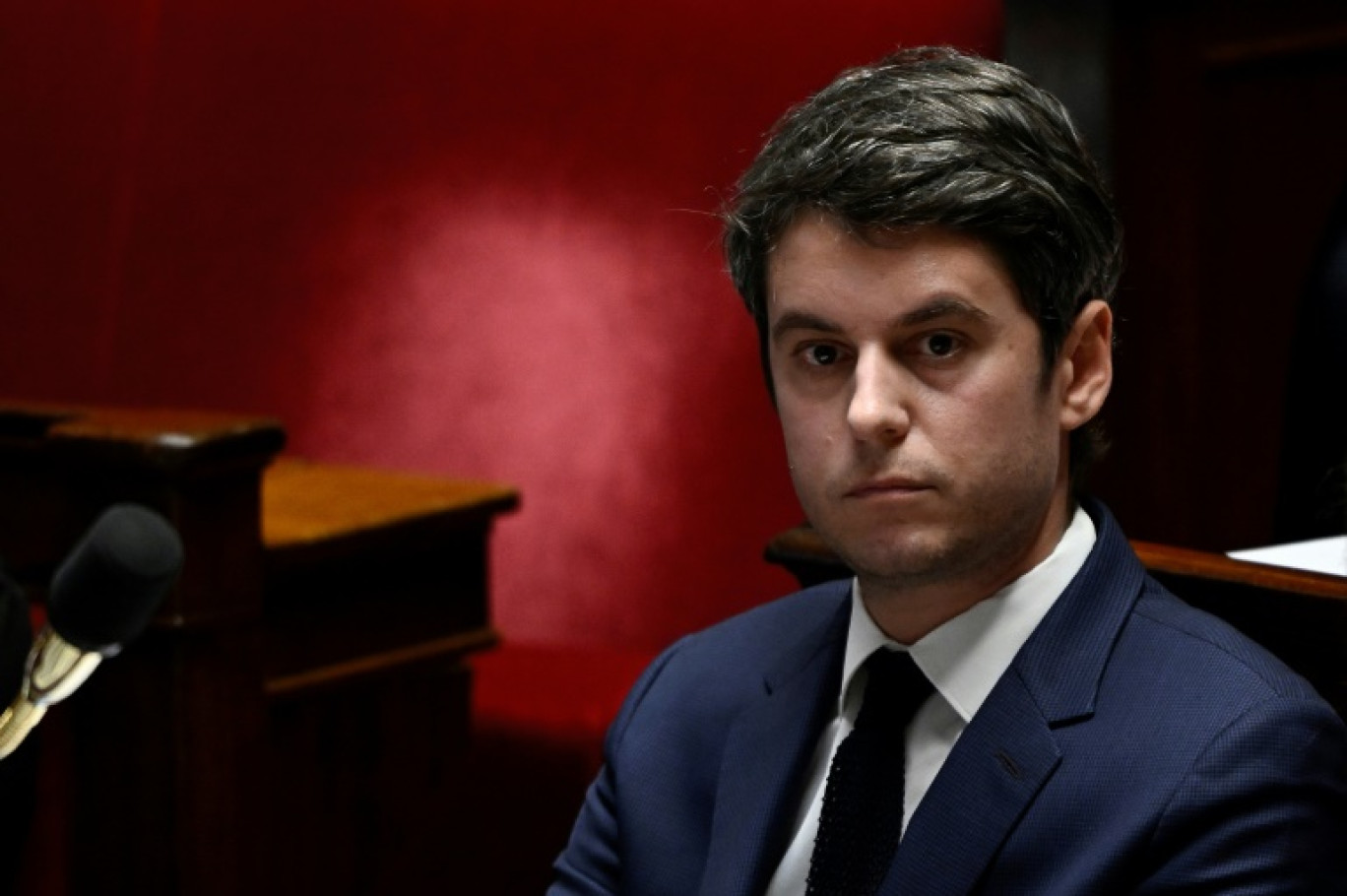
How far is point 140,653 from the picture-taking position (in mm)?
1114

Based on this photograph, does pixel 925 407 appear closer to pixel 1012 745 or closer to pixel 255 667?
pixel 1012 745

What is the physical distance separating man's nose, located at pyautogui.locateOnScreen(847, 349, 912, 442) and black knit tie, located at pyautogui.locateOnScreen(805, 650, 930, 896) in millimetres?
79

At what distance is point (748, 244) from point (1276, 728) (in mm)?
227

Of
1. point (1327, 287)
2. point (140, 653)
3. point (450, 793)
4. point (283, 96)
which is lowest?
point (450, 793)

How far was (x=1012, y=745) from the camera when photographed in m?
0.62

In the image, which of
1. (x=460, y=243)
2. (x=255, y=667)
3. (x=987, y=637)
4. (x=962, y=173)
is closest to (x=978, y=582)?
(x=987, y=637)

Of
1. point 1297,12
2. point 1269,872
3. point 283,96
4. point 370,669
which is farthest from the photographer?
point 283,96

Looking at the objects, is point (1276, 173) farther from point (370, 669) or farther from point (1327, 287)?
point (370, 669)

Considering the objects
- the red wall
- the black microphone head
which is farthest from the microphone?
the red wall

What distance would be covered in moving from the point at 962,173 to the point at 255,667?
66 centimetres

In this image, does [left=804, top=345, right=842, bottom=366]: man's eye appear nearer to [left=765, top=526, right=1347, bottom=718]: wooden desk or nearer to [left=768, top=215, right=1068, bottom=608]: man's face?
[left=768, top=215, right=1068, bottom=608]: man's face

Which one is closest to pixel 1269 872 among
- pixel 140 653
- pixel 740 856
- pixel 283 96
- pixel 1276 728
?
pixel 1276 728

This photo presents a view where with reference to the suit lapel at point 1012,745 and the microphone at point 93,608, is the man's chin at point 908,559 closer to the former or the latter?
the suit lapel at point 1012,745

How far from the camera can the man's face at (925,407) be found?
0.62 metres
